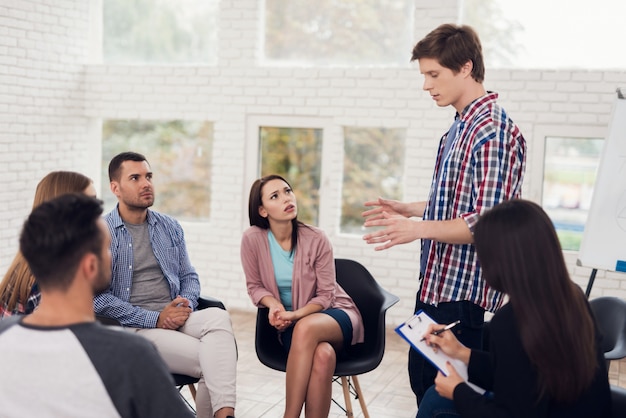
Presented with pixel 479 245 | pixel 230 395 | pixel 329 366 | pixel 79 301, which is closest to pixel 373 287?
pixel 329 366

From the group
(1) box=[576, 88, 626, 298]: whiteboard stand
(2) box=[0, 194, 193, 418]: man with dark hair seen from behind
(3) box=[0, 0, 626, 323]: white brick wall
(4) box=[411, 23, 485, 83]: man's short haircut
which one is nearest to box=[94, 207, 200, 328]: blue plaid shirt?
(2) box=[0, 194, 193, 418]: man with dark hair seen from behind

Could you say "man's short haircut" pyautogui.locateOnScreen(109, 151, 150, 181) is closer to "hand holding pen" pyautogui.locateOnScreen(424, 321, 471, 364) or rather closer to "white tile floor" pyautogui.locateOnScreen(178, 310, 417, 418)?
"white tile floor" pyautogui.locateOnScreen(178, 310, 417, 418)

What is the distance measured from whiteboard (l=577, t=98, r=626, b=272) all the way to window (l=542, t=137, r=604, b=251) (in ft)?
5.35

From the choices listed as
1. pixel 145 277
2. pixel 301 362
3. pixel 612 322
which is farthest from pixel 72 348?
pixel 612 322

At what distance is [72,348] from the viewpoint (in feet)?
5.26

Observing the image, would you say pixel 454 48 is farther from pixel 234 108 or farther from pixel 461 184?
pixel 234 108

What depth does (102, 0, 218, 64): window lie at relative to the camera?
6.28 m

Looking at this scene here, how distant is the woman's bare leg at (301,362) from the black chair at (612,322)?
3.88 ft

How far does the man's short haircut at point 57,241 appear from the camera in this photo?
167cm

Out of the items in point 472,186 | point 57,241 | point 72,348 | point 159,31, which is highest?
point 159,31

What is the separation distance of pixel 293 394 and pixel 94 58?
14.3 ft

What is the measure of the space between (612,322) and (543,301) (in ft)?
5.56

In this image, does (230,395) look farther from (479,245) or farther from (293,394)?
(479,245)

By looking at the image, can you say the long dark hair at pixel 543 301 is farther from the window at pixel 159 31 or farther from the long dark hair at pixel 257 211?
the window at pixel 159 31
